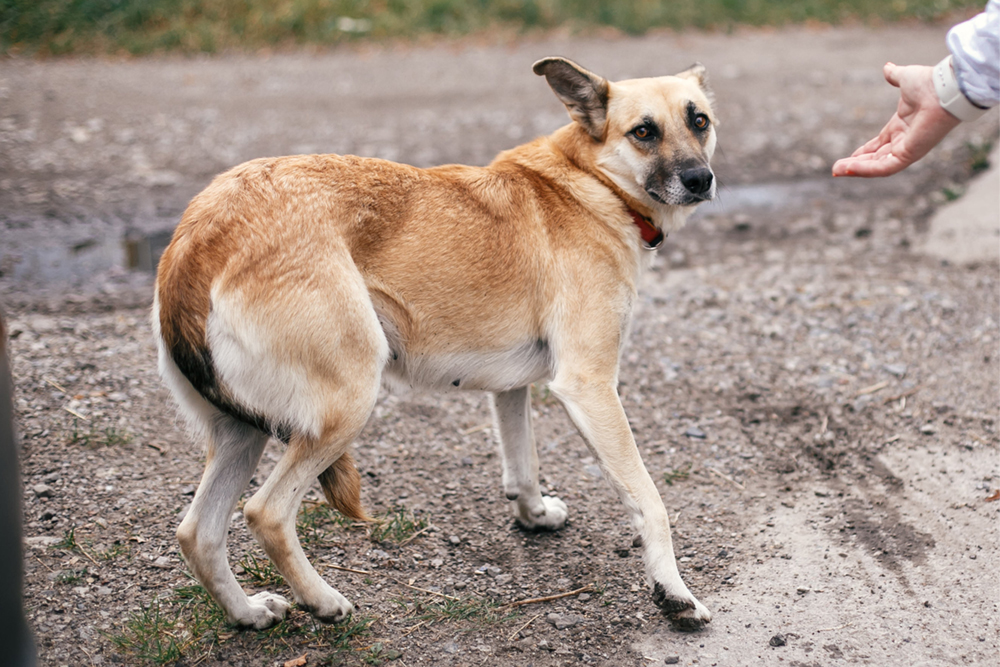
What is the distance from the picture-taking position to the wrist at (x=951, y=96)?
2.75 meters

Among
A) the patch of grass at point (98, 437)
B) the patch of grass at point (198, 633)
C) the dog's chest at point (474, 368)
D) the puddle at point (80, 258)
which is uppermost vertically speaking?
the dog's chest at point (474, 368)

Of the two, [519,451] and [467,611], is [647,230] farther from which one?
[467,611]

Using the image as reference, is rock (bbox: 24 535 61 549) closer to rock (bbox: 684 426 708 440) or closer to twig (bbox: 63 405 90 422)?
twig (bbox: 63 405 90 422)

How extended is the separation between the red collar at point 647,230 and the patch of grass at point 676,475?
115 centimetres

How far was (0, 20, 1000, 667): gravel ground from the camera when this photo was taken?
9.66 ft

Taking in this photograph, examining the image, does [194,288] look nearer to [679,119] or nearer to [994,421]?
[679,119]

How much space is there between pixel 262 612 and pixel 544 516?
120 cm

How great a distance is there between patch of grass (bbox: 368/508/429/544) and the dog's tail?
574 millimetres

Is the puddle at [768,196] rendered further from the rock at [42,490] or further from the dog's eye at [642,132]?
the rock at [42,490]

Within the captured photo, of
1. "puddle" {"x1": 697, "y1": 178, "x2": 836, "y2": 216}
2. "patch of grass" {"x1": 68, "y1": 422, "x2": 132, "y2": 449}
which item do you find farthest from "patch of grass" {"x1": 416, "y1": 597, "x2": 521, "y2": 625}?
"puddle" {"x1": 697, "y1": 178, "x2": 836, "y2": 216}

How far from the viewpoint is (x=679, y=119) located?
10.9ft

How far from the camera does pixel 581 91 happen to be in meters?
3.36

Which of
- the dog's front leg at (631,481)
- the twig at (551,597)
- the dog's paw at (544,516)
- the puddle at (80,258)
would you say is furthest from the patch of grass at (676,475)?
the puddle at (80,258)

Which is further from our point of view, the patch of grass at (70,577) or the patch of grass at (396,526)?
the patch of grass at (396,526)
